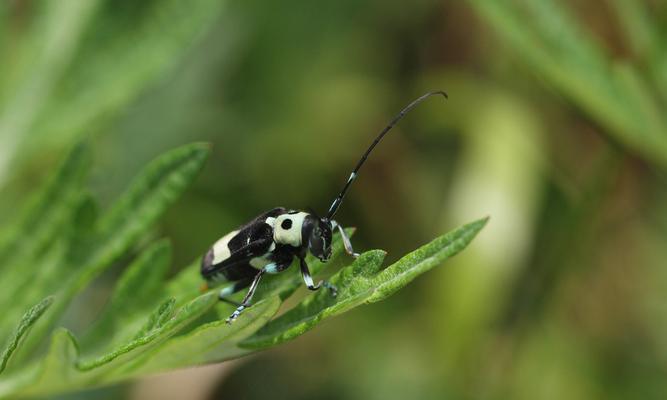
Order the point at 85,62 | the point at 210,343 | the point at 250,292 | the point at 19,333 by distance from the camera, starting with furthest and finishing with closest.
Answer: the point at 85,62 → the point at 250,292 → the point at 210,343 → the point at 19,333

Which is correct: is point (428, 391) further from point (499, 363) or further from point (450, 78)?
point (450, 78)

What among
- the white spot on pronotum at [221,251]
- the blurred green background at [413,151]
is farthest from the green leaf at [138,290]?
the blurred green background at [413,151]

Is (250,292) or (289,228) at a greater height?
(289,228)

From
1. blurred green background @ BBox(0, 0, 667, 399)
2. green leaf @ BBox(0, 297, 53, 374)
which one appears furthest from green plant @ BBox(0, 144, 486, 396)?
blurred green background @ BBox(0, 0, 667, 399)

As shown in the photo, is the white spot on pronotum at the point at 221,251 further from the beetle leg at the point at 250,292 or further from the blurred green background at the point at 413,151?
the blurred green background at the point at 413,151

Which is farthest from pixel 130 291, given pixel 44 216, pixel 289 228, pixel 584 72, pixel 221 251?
pixel 584 72

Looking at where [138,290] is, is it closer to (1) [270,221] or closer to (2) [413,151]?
(1) [270,221]

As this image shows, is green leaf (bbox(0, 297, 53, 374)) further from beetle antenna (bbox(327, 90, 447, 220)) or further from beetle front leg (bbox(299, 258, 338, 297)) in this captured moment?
beetle antenna (bbox(327, 90, 447, 220))

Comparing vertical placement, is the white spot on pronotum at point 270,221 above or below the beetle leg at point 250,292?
above
